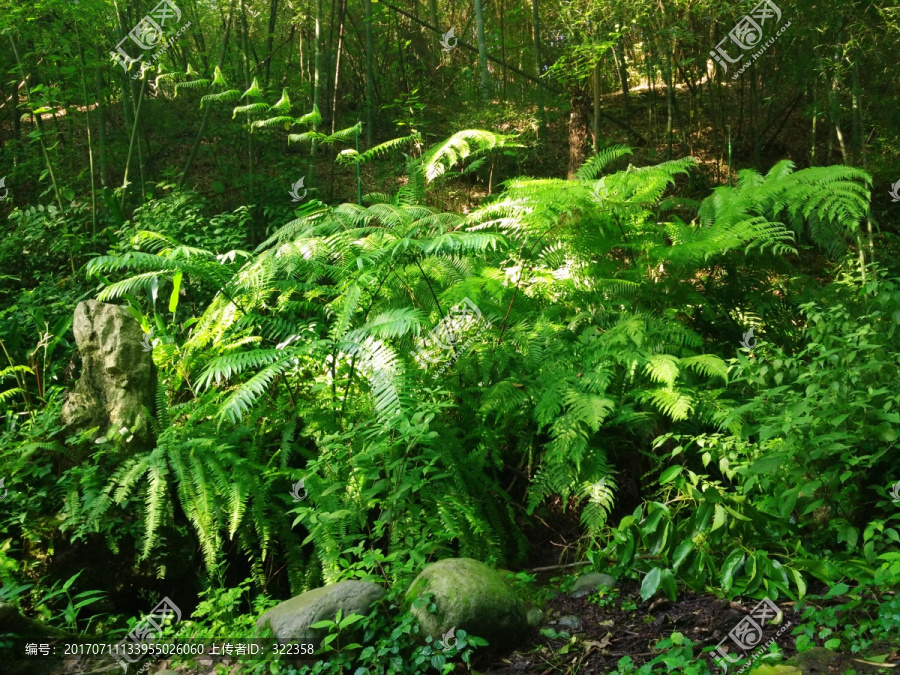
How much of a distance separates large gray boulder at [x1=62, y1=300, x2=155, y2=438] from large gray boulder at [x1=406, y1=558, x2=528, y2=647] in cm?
189

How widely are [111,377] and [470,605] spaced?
235cm

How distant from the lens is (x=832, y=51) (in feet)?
19.7

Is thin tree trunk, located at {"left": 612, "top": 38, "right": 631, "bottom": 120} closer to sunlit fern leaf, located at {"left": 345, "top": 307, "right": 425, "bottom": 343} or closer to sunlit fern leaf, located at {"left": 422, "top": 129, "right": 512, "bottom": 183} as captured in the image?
sunlit fern leaf, located at {"left": 422, "top": 129, "right": 512, "bottom": 183}

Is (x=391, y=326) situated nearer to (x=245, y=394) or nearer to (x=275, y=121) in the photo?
(x=245, y=394)

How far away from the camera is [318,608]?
2.24 meters

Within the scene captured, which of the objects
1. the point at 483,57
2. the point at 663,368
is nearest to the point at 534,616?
the point at 663,368

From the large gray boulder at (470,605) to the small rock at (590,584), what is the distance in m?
0.28

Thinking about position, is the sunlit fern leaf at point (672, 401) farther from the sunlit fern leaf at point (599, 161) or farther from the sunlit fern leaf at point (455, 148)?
the sunlit fern leaf at point (455, 148)

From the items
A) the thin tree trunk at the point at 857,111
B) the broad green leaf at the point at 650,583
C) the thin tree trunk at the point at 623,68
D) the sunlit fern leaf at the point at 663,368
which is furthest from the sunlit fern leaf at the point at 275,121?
the thin tree trunk at the point at 857,111

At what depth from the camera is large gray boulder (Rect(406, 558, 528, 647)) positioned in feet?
7.03

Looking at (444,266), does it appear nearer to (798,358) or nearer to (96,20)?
(798,358)

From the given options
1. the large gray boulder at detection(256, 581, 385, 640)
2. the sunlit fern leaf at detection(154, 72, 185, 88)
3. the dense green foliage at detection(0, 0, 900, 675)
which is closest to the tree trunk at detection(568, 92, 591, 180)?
the dense green foliage at detection(0, 0, 900, 675)

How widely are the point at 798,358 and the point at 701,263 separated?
946 millimetres

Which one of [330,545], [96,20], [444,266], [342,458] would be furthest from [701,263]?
[96,20]
